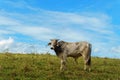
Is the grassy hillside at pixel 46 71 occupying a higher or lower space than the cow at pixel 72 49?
lower

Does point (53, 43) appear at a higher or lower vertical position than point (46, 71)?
higher

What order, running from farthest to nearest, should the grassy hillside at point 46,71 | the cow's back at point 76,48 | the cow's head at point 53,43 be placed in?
the cow's back at point 76,48, the cow's head at point 53,43, the grassy hillside at point 46,71

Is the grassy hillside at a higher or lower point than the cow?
lower

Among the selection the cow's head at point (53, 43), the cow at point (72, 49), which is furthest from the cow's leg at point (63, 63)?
the cow's head at point (53, 43)

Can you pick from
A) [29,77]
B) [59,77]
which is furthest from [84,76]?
[29,77]

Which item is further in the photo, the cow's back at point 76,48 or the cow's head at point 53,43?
the cow's back at point 76,48

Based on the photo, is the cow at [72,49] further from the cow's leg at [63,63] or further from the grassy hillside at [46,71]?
the grassy hillside at [46,71]

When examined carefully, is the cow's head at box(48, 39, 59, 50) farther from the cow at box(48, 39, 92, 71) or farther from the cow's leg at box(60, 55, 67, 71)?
the cow's leg at box(60, 55, 67, 71)

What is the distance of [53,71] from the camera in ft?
70.7

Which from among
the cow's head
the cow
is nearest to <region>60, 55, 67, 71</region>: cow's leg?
the cow

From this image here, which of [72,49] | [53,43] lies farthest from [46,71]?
[72,49]

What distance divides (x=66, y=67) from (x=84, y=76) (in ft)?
8.56

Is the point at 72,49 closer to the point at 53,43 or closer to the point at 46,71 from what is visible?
the point at 53,43

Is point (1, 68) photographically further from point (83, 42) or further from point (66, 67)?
point (83, 42)
